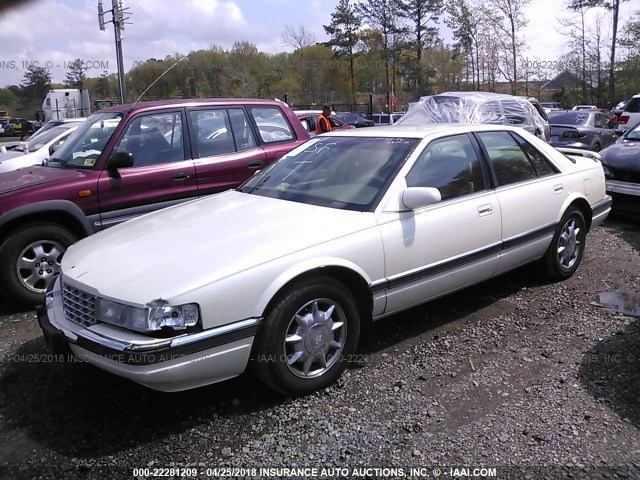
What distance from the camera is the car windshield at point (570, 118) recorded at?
46.2ft

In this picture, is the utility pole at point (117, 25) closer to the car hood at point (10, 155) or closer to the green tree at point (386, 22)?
the car hood at point (10, 155)

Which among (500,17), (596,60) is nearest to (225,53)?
(500,17)

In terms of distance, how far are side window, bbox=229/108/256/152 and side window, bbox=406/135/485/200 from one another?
2.85 m

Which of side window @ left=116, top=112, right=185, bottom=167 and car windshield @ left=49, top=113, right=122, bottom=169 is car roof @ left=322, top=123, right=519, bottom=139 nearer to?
side window @ left=116, top=112, right=185, bottom=167

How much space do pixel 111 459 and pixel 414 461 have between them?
4.85ft

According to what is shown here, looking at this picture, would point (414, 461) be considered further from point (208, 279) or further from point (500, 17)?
point (500, 17)

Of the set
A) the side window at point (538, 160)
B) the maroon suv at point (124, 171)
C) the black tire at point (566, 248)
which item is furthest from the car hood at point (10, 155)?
the black tire at point (566, 248)

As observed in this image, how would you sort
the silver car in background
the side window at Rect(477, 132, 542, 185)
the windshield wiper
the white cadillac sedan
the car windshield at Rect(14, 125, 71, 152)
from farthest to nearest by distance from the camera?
the silver car in background
the car windshield at Rect(14, 125, 71, 152)
the windshield wiper
the side window at Rect(477, 132, 542, 185)
the white cadillac sedan

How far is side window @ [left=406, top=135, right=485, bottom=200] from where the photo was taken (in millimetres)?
3916

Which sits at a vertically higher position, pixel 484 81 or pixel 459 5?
pixel 459 5

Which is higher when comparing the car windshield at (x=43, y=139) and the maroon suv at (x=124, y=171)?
the car windshield at (x=43, y=139)

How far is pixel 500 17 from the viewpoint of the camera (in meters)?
36.7

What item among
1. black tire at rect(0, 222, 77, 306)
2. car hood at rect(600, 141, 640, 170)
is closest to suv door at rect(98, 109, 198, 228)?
black tire at rect(0, 222, 77, 306)

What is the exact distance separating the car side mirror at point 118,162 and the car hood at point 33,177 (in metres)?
0.27
